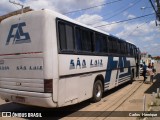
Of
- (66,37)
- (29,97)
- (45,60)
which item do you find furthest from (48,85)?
(66,37)

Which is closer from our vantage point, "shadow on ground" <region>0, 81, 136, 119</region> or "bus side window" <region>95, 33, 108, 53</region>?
"shadow on ground" <region>0, 81, 136, 119</region>

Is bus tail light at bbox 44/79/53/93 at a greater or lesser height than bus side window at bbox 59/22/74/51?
lesser

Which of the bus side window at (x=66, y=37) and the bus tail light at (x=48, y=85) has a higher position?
the bus side window at (x=66, y=37)

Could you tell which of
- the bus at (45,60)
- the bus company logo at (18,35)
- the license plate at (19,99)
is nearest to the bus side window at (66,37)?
the bus at (45,60)

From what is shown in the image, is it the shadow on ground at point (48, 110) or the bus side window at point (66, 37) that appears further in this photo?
the shadow on ground at point (48, 110)

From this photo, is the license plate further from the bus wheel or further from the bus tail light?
the bus wheel

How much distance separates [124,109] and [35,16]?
15.9 ft

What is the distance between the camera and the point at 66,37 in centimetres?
815

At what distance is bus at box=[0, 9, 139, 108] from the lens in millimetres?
7297

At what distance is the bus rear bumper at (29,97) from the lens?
7.17m

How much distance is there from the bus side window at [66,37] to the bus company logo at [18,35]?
1.04 meters

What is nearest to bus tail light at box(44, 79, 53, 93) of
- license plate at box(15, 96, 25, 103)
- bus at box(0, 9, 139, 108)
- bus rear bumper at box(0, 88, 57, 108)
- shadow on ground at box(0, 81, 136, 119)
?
bus at box(0, 9, 139, 108)

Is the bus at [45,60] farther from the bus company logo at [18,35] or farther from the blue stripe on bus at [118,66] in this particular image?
the blue stripe on bus at [118,66]

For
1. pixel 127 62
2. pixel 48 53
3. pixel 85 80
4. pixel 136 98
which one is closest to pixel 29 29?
pixel 48 53
